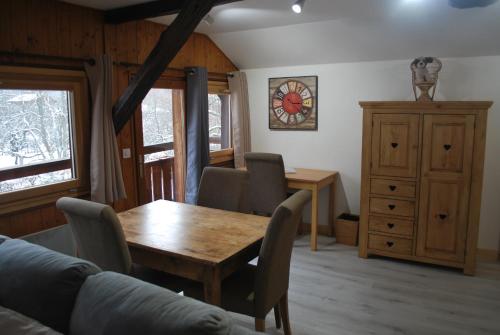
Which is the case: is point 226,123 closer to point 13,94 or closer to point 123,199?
point 123,199

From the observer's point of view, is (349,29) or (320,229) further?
(320,229)

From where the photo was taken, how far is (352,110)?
455 centimetres

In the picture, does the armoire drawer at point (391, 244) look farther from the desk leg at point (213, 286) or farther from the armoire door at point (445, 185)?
Answer: the desk leg at point (213, 286)

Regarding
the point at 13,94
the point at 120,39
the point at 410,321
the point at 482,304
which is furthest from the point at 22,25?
the point at 482,304

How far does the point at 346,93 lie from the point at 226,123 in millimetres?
1552

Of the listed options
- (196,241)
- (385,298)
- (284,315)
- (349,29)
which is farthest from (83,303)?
(349,29)

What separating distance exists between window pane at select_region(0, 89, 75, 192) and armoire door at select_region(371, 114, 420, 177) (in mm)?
2722

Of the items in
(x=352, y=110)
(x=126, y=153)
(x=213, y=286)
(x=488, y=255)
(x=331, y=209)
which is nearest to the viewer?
(x=213, y=286)

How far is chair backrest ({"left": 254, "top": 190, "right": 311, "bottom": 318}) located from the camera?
84.0 inches

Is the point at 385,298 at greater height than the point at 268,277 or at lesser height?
lesser

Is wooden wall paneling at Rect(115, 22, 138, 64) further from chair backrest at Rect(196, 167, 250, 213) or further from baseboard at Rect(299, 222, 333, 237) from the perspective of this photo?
baseboard at Rect(299, 222, 333, 237)

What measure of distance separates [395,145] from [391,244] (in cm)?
95

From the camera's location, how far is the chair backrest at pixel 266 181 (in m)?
4.15

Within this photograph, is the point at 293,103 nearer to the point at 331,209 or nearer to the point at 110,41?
the point at 331,209
